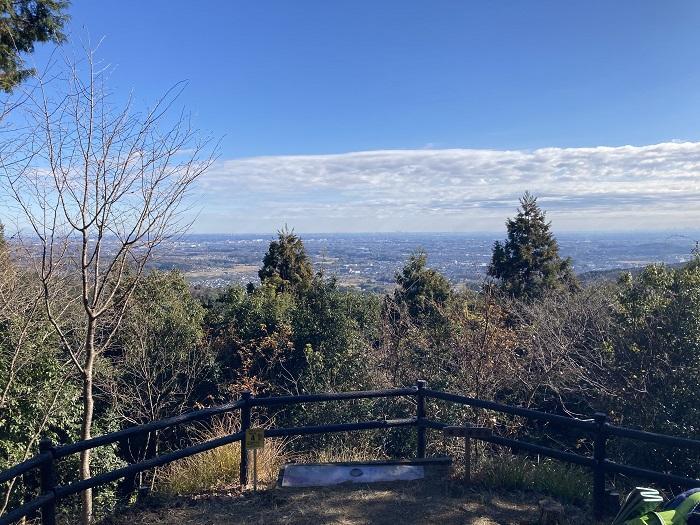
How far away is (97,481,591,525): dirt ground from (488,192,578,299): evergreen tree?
20.5 metres

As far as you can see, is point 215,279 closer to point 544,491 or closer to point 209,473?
point 209,473

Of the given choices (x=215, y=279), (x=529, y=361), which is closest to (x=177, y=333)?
(x=215, y=279)

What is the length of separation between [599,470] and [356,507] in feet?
7.01

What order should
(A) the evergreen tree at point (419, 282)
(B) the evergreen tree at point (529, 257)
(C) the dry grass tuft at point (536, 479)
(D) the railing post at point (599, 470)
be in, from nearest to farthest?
(D) the railing post at point (599, 470) → (C) the dry grass tuft at point (536, 479) → (A) the evergreen tree at point (419, 282) → (B) the evergreen tree at point (529, 257)

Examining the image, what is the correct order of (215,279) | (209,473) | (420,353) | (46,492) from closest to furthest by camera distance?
(46,492), (209,473), (420,353), (215,279)

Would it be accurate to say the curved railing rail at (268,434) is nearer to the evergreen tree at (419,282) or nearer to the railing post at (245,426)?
the railing post at (245,426)

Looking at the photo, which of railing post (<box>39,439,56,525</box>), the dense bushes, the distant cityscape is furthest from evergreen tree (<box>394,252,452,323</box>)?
railing post (<box>39,439,56,525</box>)

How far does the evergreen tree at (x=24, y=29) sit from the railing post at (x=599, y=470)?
8535 mm

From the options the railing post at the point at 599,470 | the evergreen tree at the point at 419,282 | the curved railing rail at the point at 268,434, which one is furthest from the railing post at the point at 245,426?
the evergreen tree at the point at 419,282

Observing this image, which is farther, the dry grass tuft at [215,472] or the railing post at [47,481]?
the dry grass tuft at [215,472]

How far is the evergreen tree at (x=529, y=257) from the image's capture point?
2550 centimetres

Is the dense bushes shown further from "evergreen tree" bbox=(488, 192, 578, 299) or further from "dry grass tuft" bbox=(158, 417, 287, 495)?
"evergreen tree" bbox=(488, 192, 578, 299)

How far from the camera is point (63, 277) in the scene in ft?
25.9

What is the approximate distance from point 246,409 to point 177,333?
10887mm
